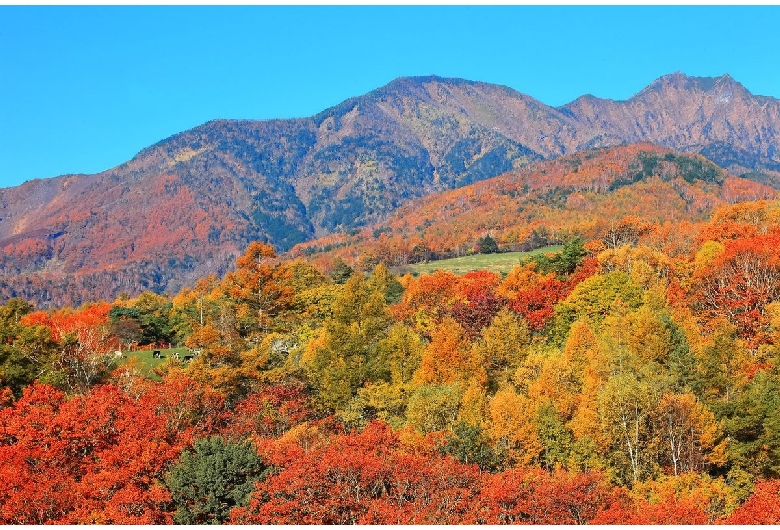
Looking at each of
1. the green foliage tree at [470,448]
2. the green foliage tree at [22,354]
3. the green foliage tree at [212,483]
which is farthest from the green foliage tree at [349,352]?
the green foliage tree at [22,354]

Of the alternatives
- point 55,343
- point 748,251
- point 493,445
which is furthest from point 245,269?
point 748,251

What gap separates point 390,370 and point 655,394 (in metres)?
22.4

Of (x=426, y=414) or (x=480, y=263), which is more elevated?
(x=480, y=263)

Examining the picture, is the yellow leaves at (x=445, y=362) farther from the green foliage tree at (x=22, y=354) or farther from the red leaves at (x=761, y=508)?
the green foliage tree at (x=22, y=354)

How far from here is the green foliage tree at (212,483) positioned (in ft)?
116

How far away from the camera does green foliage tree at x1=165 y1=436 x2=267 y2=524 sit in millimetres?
35469

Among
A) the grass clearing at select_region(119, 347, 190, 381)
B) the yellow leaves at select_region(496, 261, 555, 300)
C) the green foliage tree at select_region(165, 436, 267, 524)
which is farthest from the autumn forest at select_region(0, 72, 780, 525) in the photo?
the yellow leaves at select_region(496, 261, 555, 300)

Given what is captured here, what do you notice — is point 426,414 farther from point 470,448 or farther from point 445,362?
point 445,362

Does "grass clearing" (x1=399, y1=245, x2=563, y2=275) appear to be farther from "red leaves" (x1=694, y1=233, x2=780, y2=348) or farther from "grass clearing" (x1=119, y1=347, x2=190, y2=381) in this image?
"grass clearing" (x1=119, y1=347, x2=190, y2=381)

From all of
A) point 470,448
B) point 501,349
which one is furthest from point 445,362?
point 470,448

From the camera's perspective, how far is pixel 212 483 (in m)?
35.8

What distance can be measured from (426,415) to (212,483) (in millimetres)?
17164

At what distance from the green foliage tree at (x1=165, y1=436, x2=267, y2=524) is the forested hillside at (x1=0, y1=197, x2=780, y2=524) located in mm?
105

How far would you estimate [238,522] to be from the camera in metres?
34.2
